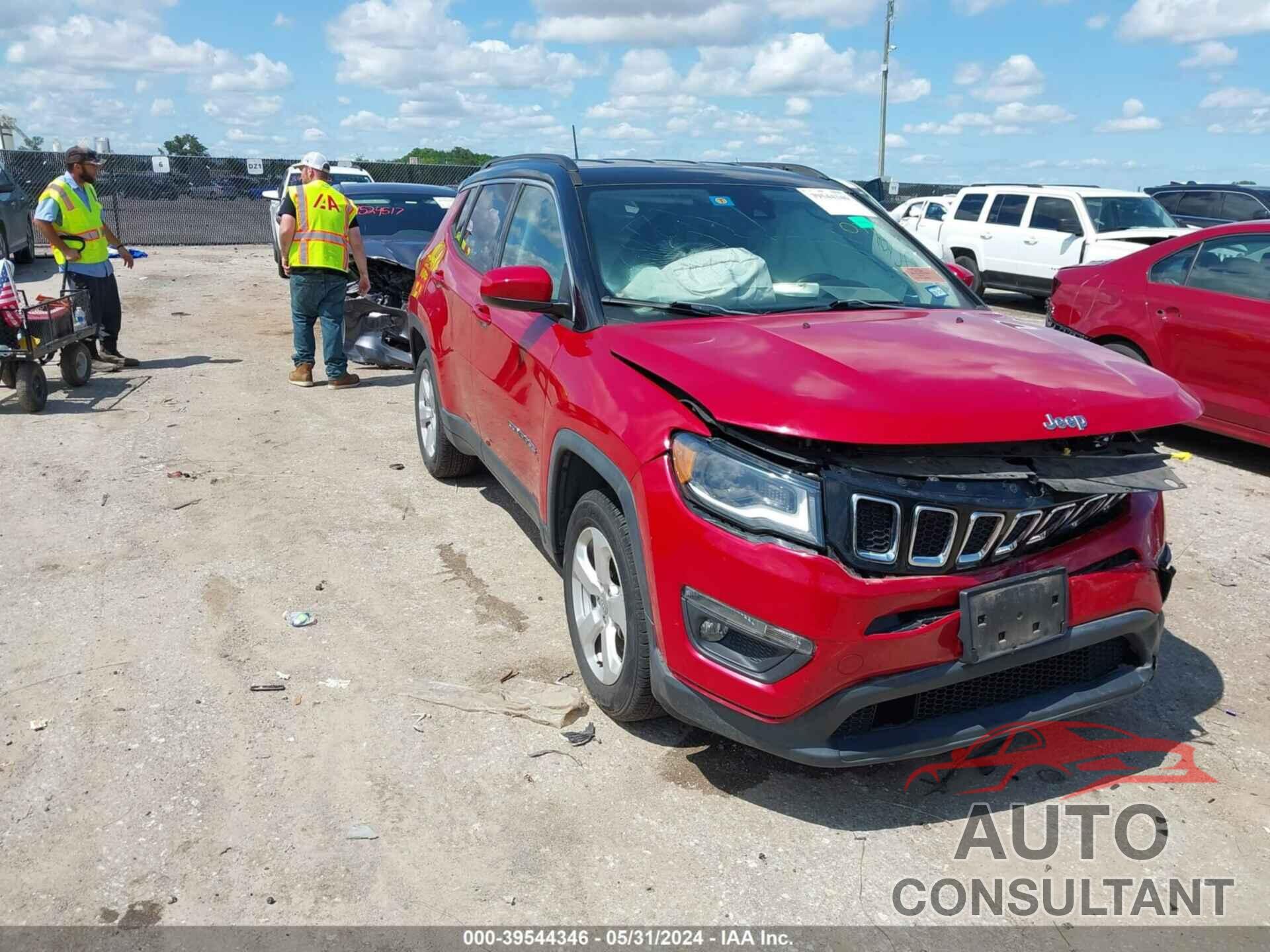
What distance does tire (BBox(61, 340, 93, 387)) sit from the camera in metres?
8.65

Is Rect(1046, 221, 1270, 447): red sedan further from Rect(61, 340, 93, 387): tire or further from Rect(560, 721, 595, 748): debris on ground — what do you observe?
Rect(61, 340, 93, 387): tire

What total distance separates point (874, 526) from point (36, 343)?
741 centimetres

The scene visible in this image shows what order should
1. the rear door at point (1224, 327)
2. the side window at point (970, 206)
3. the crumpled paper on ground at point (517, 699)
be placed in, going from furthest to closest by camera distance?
1. the side window at point (970, 206)
2. the rear door at point (1224, 327)
3. the crumpled paper on ground at point (517, 699)

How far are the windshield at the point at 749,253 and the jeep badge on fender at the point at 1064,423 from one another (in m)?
1.21

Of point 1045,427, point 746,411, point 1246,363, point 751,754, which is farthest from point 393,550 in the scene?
point 1246,363

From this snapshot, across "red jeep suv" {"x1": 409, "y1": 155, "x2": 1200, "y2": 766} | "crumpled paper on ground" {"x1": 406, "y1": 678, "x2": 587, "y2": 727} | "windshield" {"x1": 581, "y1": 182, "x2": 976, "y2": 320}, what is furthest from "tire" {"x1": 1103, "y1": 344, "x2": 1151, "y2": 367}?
"crumpled paper on ground" {"x1": 406, "y1": 678, "x2": 587, "y2": 727}

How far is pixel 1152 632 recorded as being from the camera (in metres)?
3.17

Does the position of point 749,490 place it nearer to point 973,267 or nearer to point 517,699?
point 517,699

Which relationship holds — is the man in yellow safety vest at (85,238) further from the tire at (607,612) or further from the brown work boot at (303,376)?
the tire at (607,612)

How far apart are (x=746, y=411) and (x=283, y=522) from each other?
12.1 ft

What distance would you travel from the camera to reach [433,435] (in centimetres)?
631

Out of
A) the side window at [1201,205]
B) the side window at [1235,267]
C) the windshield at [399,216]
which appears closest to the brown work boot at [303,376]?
the windshield at [399,216]

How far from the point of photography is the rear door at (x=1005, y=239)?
48.8ft

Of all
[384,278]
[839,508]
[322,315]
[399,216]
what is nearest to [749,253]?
[839,508]
